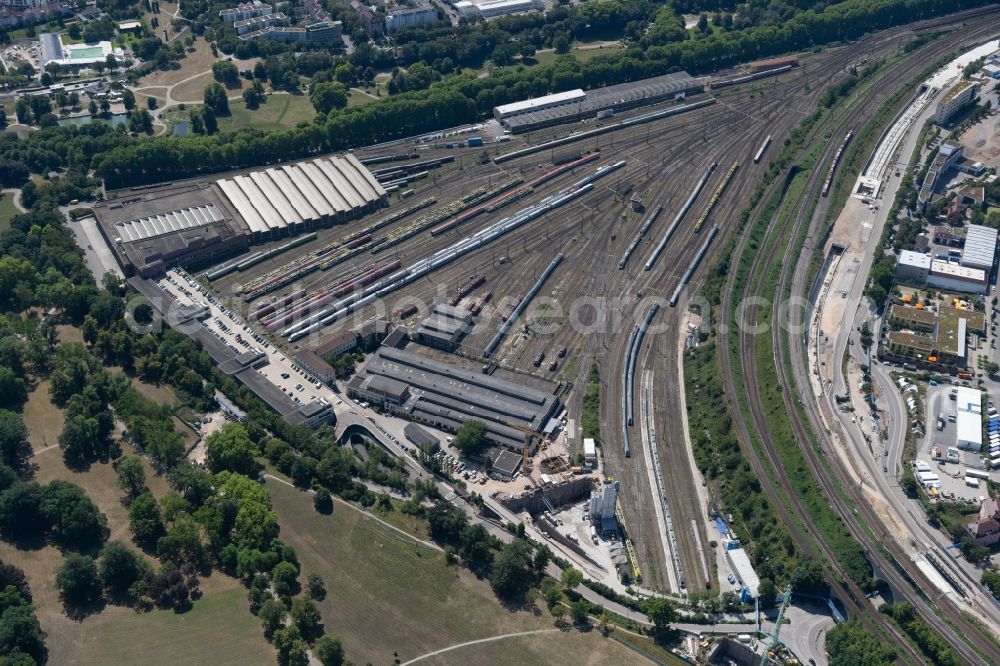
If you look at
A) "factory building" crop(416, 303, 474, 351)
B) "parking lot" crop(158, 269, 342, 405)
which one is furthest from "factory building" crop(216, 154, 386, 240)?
"factory building" crop(416, 303, 474, 351)

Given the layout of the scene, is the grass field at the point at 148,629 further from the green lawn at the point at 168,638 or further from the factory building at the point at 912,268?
the factory building at the point at 912,268

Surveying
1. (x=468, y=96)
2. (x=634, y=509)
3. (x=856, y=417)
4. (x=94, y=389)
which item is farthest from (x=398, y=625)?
(x=468, y=96)

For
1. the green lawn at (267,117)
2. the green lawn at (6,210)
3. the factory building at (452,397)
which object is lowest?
the factory building at (452,397)

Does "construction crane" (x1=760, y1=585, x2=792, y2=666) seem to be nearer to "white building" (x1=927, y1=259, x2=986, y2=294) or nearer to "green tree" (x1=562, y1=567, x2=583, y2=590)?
"green tree" (x1=562, y1=567, x2=583, y2=590)

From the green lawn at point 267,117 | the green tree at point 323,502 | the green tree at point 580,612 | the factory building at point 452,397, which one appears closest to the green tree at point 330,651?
the green tree at point 323,502

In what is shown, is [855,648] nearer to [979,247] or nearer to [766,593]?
[766,593]

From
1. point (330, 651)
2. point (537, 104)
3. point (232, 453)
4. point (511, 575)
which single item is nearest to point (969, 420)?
point (511, 575)
